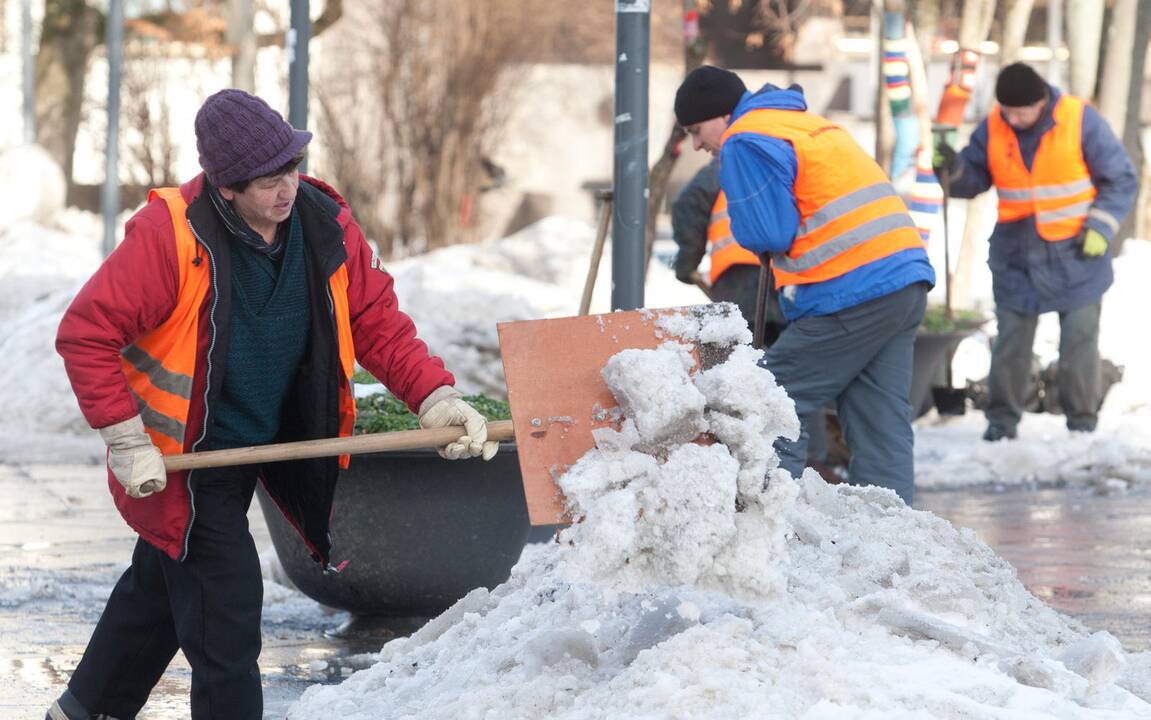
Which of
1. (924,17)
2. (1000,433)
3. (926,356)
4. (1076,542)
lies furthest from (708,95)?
(924,17)

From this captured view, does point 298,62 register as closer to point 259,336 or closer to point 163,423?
point 259,336

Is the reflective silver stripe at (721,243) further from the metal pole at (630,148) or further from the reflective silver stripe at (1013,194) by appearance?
the reflective silver stripe at (1013,194)

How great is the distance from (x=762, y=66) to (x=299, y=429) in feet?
90.1

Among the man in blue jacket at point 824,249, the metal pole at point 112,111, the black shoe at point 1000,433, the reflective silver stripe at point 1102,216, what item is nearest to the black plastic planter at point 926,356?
the black shoe at point 1000,433

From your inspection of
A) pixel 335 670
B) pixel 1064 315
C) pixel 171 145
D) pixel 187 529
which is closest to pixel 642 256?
pixel 335 670

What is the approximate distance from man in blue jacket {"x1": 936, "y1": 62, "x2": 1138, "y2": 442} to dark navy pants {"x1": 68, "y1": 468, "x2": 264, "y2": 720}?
607 centimetres

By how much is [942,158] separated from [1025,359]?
1.18 meters

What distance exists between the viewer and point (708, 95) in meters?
5.82

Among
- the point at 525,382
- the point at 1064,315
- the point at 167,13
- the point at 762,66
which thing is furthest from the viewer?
the point at 762,66

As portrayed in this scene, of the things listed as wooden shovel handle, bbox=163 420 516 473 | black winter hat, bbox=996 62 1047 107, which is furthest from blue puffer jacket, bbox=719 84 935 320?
black winter hat, bbox=996 62 1047 107

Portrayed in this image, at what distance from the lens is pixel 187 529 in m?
3.96

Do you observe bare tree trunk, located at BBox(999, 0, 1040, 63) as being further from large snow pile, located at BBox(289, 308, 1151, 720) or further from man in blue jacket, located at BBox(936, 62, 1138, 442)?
large snow pile, located at BBox(289, 308, 1151, 720)

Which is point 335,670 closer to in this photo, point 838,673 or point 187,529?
point 187,529

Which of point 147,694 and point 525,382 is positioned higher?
point 525,382
